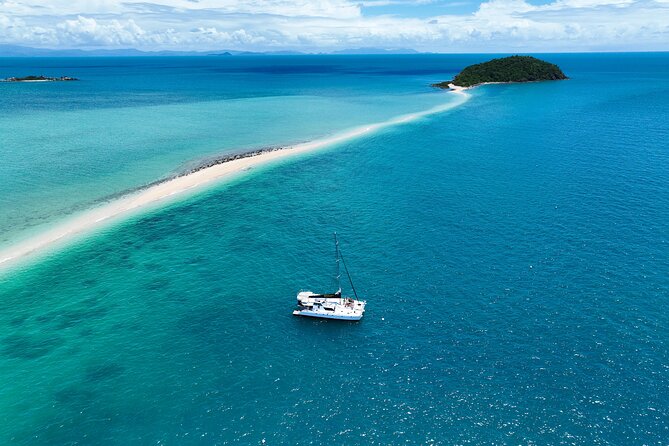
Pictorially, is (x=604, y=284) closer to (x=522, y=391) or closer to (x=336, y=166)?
(x=522, y=391)

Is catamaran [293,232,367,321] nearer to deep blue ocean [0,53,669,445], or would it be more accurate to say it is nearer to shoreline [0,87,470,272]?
deep blue ocean [0,53,669,445]

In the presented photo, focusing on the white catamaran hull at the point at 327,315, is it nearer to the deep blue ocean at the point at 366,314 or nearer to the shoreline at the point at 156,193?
the deep blue ocean at the point at 366,314

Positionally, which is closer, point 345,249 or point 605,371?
point 605,371

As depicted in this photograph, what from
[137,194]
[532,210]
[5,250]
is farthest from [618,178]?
[5,250]

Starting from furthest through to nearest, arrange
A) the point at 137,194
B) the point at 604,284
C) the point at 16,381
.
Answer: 1. the point at 137,194
2. the point at 604,284
3. the point at 16,381

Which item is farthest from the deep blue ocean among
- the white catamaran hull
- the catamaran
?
the catamaran

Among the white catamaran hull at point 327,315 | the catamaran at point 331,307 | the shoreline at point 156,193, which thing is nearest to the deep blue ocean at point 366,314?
the white catamaran hull at point 327,315
